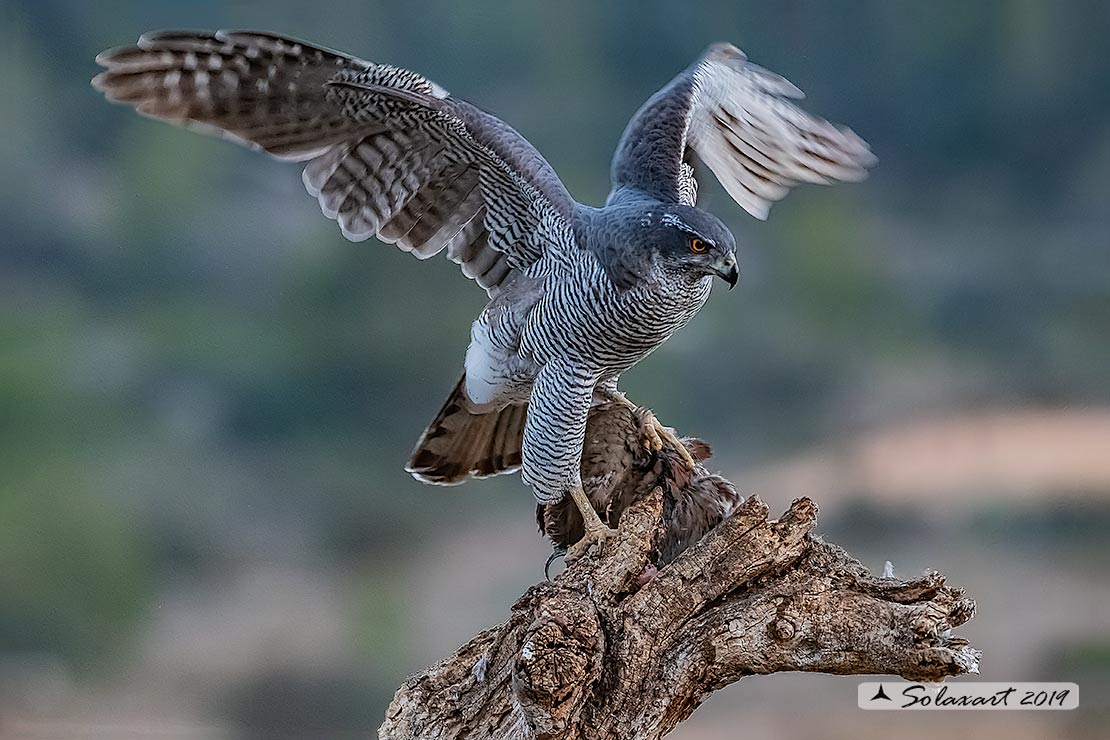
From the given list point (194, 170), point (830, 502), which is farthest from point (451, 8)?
point (830, 502)

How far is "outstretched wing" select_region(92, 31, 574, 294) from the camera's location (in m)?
2.18

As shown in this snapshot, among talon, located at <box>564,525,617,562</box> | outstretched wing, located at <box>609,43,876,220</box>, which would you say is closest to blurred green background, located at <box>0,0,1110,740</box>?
outstretched wing, located at <box>609,43,876,220</box>

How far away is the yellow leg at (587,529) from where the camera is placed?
2.27m

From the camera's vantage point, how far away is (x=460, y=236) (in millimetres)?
2518

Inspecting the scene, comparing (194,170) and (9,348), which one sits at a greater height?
(194,170)

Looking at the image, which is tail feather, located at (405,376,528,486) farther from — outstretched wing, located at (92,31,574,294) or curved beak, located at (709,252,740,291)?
curved beak, located at (709,252,740,291)

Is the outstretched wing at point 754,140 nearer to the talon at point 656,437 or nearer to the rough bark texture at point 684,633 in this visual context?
the talon at point 656,437

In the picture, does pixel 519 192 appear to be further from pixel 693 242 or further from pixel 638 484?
pixel 638 484

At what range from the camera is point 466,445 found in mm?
2727

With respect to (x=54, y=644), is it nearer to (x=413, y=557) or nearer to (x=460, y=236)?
(x=413, y=557)

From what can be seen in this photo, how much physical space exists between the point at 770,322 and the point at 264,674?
233 cm

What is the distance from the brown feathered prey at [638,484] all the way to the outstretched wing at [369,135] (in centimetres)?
45

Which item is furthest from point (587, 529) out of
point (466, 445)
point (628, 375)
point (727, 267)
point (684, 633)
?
point (628, 375)

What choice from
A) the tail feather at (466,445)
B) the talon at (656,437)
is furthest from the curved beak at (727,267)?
the tail feather at (466,445)
